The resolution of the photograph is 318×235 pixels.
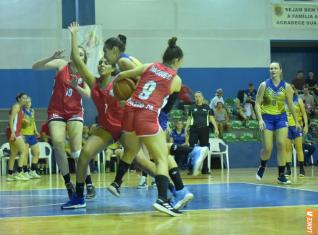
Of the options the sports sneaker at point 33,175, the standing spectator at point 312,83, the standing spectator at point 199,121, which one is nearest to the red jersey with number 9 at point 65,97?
the sports sneaker at point 33,175

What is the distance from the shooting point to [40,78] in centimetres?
2108

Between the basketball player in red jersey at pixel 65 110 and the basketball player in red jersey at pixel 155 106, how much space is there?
134cm

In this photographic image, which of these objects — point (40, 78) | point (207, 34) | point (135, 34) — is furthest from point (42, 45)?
point (207, 34)

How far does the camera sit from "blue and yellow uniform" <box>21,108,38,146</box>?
15812 millimetres

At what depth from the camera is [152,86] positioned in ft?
21.4

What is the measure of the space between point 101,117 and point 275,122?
4249mm

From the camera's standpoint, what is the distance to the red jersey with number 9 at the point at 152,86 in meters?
6.51

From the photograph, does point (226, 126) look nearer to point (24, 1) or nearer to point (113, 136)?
point (24, 1)

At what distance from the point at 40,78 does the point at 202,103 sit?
6863 millimetres

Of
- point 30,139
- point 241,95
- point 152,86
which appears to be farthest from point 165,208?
point 241,95

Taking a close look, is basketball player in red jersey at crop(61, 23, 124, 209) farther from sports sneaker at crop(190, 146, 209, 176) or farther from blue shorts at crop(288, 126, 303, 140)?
blue shorts at crop(288, 126, 303, 140)

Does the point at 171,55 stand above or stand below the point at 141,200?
above

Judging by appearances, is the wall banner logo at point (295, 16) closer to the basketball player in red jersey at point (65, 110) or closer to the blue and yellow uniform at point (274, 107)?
the blue and yellow uniform at point (274, 107)

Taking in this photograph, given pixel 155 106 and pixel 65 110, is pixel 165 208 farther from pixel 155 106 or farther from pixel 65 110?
pixel 65 110
